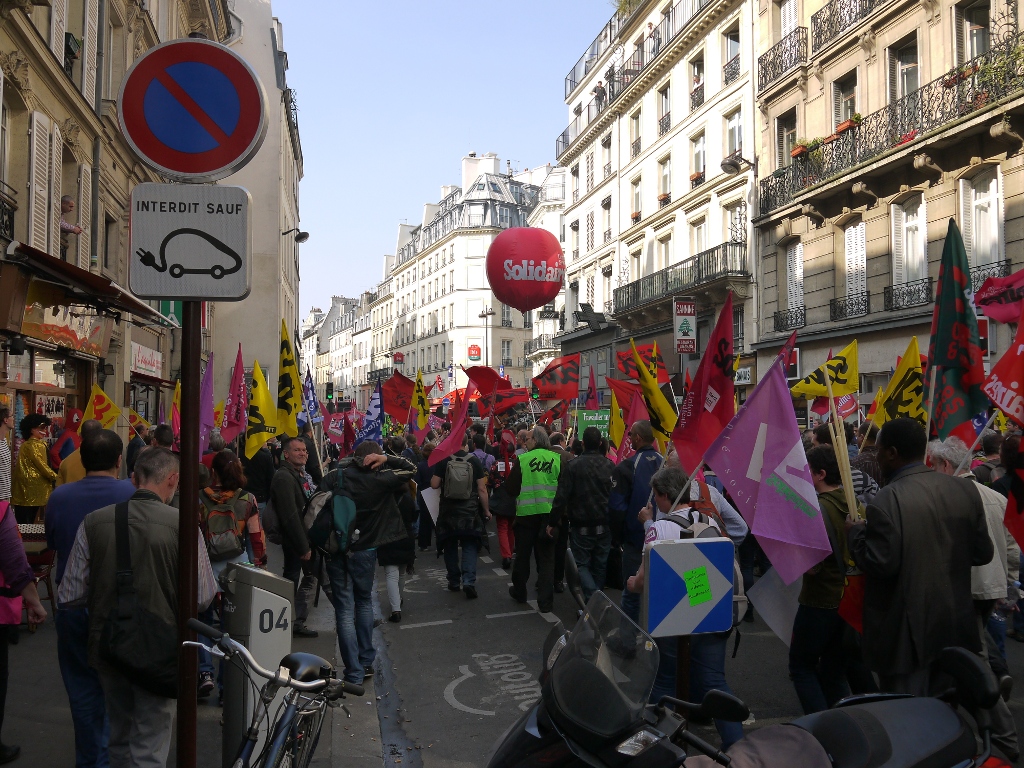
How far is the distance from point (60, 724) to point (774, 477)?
14.4 feet

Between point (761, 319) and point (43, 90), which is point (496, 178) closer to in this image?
point (761, 319)

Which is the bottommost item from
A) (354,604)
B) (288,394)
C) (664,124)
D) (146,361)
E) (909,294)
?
(354,604)

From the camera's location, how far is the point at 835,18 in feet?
73.4

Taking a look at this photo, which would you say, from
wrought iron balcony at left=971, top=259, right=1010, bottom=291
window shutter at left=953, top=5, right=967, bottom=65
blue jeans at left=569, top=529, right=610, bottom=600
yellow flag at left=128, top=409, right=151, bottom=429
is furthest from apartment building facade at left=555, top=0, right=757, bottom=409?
blue jeans at left=569, top=529, right=610, bottom=600

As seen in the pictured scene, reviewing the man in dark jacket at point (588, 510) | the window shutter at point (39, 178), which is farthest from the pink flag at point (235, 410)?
the man in dark jacket at point (588, 510)

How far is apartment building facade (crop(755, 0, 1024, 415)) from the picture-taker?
1738cm

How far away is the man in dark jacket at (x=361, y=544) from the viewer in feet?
21.4

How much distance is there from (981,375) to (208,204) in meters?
4.63

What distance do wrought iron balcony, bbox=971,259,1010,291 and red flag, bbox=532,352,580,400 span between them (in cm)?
769

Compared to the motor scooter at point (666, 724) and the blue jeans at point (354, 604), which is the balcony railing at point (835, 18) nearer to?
the blue jeans at point (354, 604)

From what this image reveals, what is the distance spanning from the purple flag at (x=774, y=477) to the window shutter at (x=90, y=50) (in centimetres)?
1345

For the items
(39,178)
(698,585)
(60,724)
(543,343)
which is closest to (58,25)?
(39,178)

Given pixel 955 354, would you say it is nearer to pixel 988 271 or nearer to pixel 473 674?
pixel 473 674

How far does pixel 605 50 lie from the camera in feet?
128
